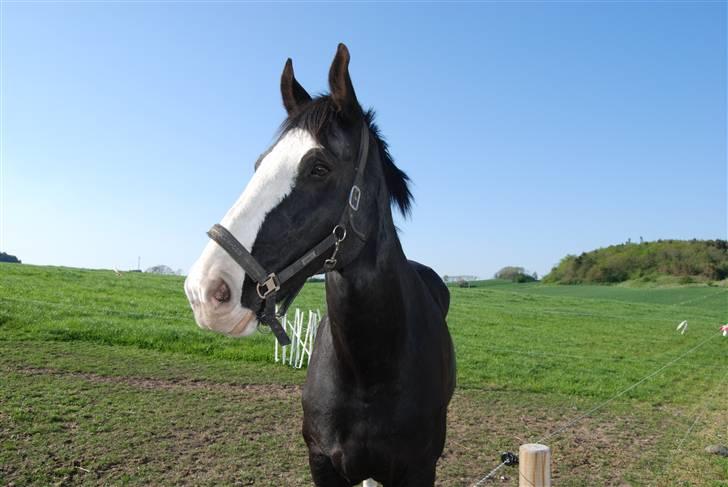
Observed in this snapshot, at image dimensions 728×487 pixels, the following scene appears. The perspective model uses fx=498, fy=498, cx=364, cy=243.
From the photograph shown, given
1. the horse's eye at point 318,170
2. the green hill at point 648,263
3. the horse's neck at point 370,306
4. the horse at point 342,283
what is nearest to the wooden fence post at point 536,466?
the horse at point 342,283

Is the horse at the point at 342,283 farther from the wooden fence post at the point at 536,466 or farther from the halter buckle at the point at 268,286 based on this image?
the wooden fence post at the point at 536,466

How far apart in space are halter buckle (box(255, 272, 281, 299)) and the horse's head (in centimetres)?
2

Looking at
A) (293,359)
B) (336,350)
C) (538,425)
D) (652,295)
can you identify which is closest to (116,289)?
(293,359)

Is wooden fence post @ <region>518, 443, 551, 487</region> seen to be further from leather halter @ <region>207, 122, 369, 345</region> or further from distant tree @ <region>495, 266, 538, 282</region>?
distant tree @ <region>495, 266, 538, 282</region>

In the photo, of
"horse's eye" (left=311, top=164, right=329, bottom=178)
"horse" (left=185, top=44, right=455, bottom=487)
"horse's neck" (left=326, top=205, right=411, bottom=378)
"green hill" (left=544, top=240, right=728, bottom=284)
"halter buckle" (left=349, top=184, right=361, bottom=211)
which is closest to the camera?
"horse" (left=185, top=44, right=455, bottom=487)

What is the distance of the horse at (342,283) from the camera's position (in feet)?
5.50

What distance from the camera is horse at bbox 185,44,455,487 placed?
1678 millimetres

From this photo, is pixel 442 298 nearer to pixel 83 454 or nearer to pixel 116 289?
pixel 83 454

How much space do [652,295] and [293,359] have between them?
150ft

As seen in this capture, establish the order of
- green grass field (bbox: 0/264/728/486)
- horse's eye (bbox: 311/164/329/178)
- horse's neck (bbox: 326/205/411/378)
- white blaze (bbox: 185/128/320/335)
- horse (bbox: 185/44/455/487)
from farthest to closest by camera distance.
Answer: green grass field (bbox: 0/264/728/486), horse's neck (bbox: 326/205/411/378), horse's eye (bbox: 311/164/329/178), horse (bbox: 185/44/455/487), white blaze (bbox: 185/128/320/335)

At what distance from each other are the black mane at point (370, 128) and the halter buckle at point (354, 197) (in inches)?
9.3

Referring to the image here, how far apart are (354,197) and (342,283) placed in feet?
1.31

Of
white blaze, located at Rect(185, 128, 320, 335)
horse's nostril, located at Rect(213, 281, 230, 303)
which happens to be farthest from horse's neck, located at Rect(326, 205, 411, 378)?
horse's nostril, located at Rect(213, 281, 230, 303)

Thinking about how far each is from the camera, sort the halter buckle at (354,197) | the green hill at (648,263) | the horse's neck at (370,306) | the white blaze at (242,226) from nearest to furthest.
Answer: the white blaze at (242,226)
the halter buckle at (354,197)
the horse's neck at (370,306)
the green hill at (648,263)
